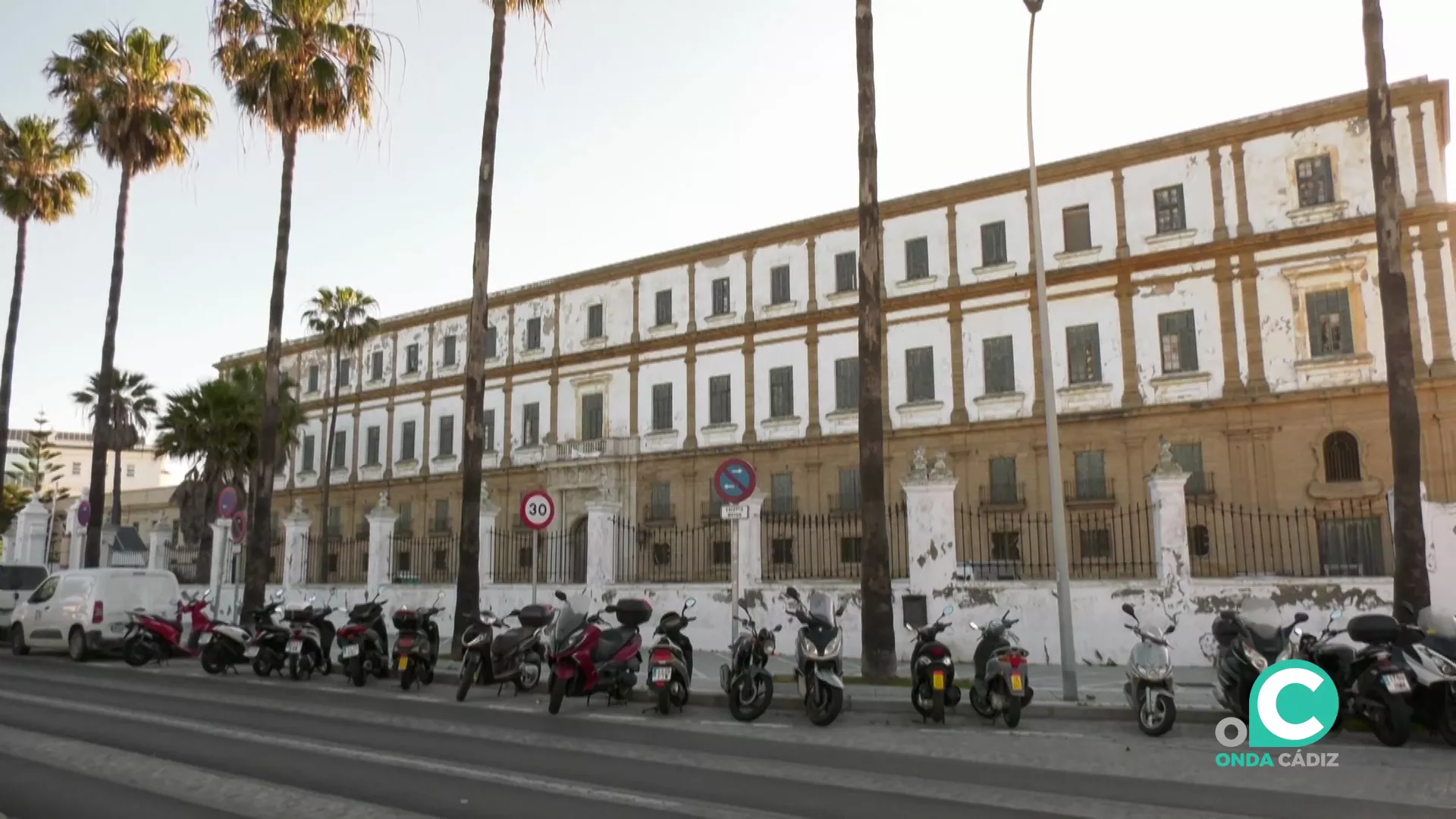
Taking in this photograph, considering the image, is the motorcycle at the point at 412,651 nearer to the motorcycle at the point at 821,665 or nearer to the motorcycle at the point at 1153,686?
the motorcycle at the point at 821,665

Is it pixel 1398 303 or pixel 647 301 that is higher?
pixel 647 301

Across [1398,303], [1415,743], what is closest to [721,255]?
[1398,303]

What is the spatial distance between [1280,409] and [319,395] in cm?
4338

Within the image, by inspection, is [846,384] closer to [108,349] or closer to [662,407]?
[662,407]

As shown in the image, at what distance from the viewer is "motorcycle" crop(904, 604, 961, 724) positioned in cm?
1060

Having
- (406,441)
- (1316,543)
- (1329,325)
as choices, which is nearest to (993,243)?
(1329,325)

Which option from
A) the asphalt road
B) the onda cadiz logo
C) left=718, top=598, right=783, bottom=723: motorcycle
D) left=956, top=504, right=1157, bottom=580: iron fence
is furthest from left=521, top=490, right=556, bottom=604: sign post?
left=956, top=504, right=1157, bottom=580: iron fence

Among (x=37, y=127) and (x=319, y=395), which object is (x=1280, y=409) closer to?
(x=37, y=127)

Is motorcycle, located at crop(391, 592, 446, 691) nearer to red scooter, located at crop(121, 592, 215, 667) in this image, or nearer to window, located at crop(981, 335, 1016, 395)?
red scooter, located at crop(121, 592, 215, 667)

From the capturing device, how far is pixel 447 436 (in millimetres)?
46000

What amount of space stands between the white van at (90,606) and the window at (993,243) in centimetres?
2453

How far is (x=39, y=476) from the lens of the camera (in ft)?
252

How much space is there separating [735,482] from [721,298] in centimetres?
2450

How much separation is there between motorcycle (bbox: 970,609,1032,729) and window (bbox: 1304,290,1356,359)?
21.5m
